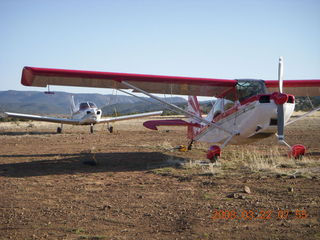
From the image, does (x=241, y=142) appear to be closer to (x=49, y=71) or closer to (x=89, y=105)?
(x=49, y=71)

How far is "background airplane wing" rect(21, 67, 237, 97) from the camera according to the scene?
859 centimetres

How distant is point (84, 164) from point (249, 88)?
4828 mm

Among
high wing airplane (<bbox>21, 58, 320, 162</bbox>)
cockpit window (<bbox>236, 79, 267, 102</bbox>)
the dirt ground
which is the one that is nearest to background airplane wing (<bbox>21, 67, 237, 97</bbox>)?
high wing airplane (<bbox>21, 58, 320, 162</bbox>)

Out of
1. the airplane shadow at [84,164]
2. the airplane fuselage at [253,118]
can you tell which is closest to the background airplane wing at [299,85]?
the airplane fuselage at [253,118]

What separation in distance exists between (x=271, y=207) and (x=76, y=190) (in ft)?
10.8

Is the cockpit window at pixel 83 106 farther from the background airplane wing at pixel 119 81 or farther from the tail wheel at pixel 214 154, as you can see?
the tail wheel at pixel 214 154

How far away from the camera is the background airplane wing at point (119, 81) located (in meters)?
8.59

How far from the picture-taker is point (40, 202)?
5.17 meters

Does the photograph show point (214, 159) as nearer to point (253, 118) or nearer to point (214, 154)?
point (214, 154)

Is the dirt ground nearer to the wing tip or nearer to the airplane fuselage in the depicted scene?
the airplane fuselage

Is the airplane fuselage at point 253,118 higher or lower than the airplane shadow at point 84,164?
higher

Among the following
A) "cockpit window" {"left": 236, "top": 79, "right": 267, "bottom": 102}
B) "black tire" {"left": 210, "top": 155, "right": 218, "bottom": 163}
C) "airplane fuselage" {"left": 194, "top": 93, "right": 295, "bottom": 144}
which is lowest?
"black tire" {"left": 210, "top": 155, "right": 218, "bottom": 163}

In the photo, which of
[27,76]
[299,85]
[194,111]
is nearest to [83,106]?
[194,111]

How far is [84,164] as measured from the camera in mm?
9203
